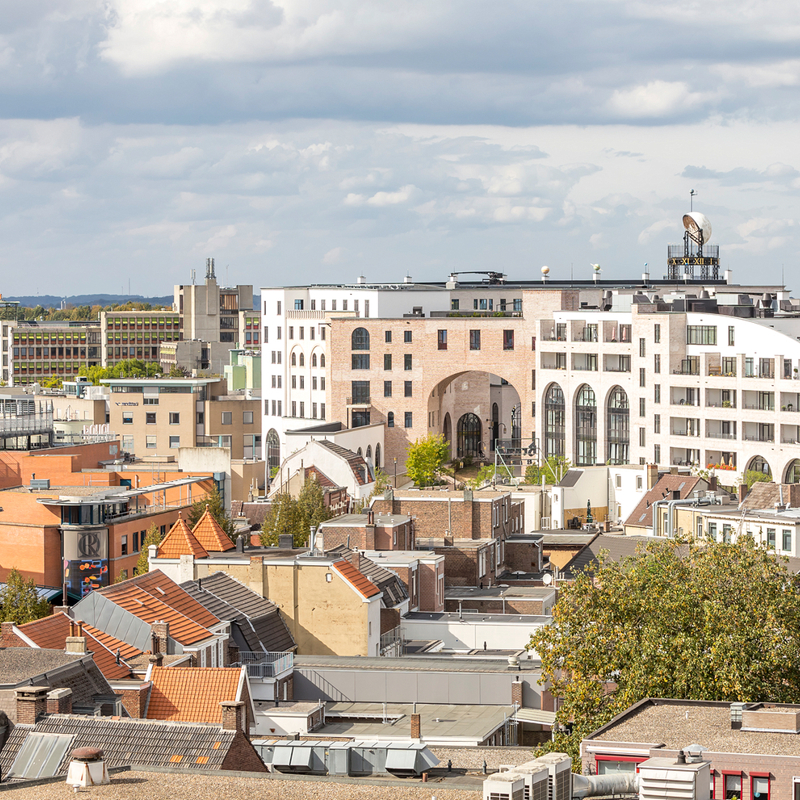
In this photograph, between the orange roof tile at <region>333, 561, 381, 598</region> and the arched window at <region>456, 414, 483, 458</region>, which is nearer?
the orange roof tile at <region>333, 561, 381, 598</region>

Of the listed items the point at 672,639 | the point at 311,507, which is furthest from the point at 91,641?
the point at 311,507

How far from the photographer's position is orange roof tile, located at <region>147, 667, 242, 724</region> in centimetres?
4056

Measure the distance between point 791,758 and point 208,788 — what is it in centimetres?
1031

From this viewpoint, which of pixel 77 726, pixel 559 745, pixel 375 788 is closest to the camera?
pixel 375 788

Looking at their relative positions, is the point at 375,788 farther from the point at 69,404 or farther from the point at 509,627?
the point at 69,404

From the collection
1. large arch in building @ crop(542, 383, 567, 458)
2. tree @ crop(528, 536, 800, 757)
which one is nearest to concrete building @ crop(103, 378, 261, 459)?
large arch in building @ crop(542, 383, 567, 458)

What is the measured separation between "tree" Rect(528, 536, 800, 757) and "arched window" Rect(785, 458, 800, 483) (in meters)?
71.1

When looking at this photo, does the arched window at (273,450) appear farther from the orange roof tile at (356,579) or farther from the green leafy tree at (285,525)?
the orange roof tile at (356,579)

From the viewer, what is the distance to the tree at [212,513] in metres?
86.5

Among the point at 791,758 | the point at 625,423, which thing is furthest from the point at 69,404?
the point at 791,758

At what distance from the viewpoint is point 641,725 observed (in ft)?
106

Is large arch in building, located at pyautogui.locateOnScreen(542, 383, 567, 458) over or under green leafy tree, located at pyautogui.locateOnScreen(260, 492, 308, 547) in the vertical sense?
over

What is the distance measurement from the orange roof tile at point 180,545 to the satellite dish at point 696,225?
122m

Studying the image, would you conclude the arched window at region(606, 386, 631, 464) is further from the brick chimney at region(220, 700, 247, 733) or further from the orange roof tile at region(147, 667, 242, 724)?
the brick chimney at region(220, 700, 247, 733)
